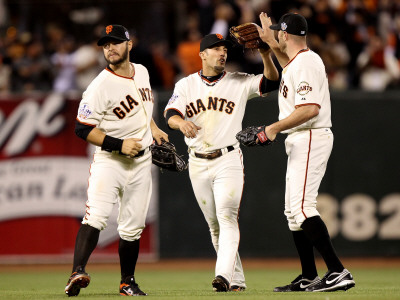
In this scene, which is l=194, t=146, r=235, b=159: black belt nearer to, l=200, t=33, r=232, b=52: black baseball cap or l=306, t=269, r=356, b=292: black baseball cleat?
l=200, t=33, r=232, b=52: black baseball cap

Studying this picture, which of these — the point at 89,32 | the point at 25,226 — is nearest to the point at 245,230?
the point at 25,226

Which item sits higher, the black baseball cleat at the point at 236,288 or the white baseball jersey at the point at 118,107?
the white baseball jersey at the point at 118,107

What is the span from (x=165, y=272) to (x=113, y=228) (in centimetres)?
155

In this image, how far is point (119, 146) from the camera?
21.5ft

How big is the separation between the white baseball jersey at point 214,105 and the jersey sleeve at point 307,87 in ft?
2.47

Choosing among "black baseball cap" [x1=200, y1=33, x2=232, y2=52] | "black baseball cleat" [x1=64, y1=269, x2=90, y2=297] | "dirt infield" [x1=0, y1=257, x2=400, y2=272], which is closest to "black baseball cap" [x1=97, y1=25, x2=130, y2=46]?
"black baseball cap" [x1=200, y1=33, x2=232, y2=52]

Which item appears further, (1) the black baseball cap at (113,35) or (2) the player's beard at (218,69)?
(2) the player's beard at (218,69)

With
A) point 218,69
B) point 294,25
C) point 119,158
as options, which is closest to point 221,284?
point 119,158

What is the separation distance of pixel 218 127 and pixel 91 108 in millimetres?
1274

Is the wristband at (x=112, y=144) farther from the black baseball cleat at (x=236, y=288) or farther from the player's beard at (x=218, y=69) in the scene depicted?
the black baseball cleat at (x=236, y=288)

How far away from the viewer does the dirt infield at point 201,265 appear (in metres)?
11.0

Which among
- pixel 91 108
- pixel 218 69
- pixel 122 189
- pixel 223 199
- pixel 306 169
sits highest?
pixel 218 69

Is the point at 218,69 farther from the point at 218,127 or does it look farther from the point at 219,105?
the point at 218,127

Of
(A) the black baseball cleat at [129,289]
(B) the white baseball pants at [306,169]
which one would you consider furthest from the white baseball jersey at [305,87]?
(A) the black baseball cleat at [129,289]
